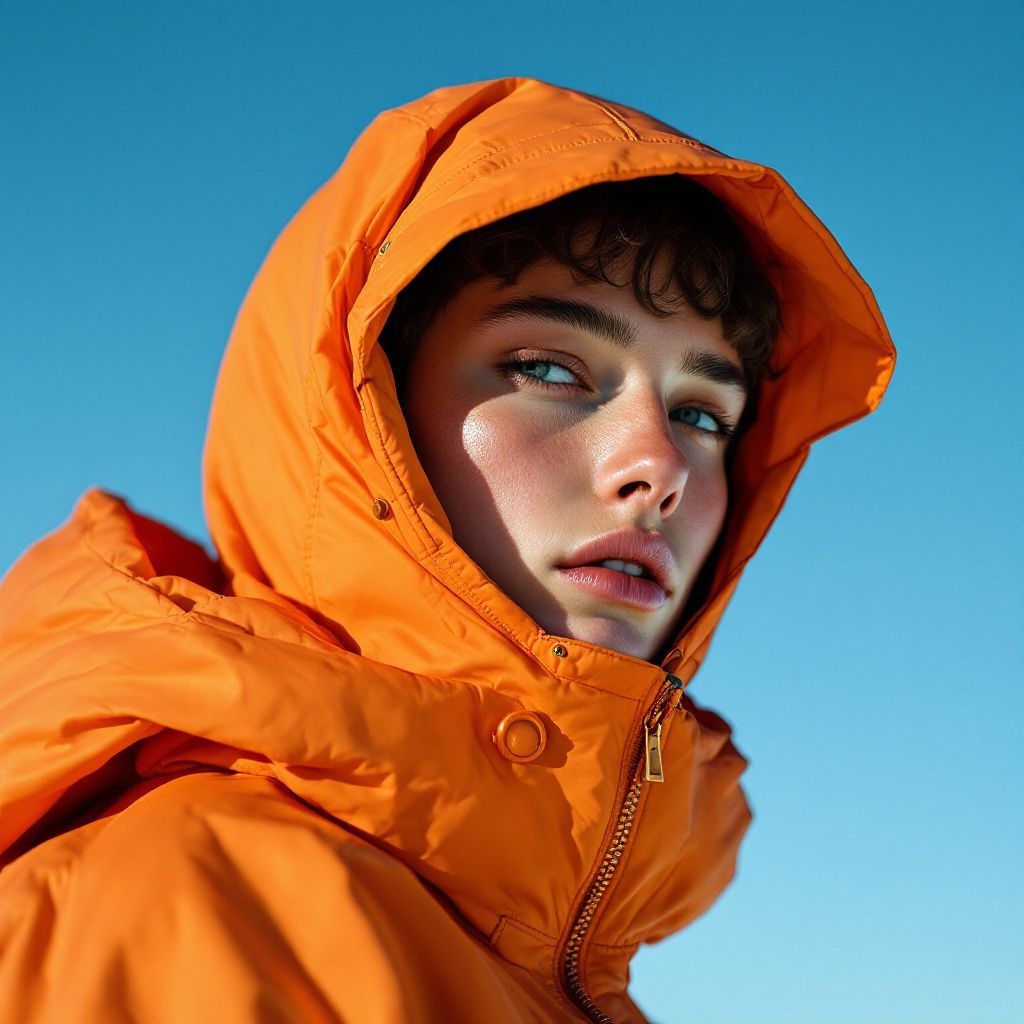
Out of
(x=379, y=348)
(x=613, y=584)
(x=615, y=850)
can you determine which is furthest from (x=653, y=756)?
(x=379, y=348)

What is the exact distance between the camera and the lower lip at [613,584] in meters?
1.92

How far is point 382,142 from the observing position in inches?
86.4

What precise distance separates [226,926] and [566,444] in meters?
0.94

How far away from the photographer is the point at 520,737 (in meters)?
1.76

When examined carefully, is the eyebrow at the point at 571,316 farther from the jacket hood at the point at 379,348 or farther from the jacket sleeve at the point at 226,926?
the jacket sleeve at the point at 226,926

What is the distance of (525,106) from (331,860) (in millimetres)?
1359

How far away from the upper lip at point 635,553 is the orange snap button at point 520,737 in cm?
29

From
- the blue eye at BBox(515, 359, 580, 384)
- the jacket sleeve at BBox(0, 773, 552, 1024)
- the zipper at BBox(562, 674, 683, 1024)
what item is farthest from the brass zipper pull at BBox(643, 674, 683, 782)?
the blue eye at BBox(515, 359, 580, 384)

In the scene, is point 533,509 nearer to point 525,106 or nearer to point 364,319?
point 364,319

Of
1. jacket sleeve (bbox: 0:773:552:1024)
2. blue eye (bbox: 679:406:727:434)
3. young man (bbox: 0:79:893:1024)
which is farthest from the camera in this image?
blue eye (bbox: 679:406:727:434)

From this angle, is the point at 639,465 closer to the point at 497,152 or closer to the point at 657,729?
the point at 657,729

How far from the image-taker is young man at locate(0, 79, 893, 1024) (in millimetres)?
1524

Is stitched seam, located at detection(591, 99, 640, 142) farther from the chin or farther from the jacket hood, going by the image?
the chin

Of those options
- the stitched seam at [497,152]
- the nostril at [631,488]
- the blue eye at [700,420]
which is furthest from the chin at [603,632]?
the stitched seam at [497,152]
